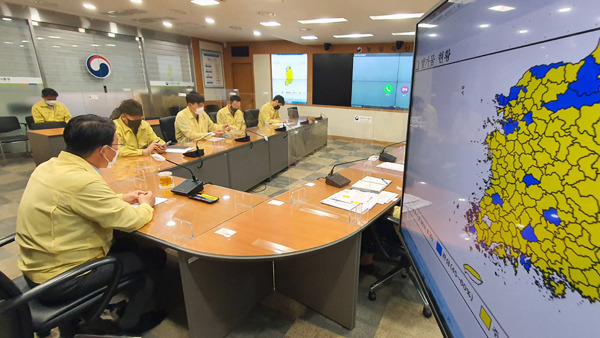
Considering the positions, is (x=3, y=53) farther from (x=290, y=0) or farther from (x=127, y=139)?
(x=290, y=0)

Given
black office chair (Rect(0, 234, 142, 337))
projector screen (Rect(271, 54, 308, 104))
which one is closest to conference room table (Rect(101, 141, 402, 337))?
black office chair (Rect(0, 234, 142, 337))

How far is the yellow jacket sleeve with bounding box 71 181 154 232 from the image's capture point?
1364 mm

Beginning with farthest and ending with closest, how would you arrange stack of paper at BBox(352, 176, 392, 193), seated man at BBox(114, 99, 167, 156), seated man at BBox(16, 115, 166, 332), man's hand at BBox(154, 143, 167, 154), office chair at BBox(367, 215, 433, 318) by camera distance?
man's hand at BBox(154, 143, 167, 154) → seated man at BBox(114, 99, 167, 156) → stack of paper at BBox(352, 176, 392, 193) → office chair at BBox(367, 215, 433, 318) → seated man at BBox(16, 115, 166, 332)

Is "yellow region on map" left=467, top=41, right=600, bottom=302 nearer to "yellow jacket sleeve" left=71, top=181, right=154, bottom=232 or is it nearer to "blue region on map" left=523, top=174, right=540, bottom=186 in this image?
"blue region on map" left=523, top=174, right=540, bottom=186

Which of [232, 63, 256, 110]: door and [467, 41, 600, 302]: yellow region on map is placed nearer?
[467, 41, 600, 302]: yellow region on map

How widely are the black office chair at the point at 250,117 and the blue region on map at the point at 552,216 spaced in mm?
5717

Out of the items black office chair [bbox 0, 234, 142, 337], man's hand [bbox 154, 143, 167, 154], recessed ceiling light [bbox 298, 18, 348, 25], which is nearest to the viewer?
black office chair [bbox 0, 234, 142, 337]

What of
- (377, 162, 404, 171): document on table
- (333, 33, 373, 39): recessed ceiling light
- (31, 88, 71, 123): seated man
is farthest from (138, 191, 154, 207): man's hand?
(333, 33, 373, 39): recessed ceiling light

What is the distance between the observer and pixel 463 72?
666mm

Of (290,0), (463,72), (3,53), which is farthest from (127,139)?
(3,53)

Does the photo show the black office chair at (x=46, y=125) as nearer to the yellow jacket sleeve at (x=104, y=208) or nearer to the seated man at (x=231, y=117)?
the seated man at (x=231, y=117)

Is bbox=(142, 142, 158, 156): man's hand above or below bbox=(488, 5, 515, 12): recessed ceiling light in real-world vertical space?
below

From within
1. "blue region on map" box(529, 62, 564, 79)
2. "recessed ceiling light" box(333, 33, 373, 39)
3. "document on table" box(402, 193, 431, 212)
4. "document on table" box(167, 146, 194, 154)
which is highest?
"recessed ceiling light" box(333, 33, 373, 39)

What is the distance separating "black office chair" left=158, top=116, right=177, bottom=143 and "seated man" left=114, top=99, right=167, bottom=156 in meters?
0.77
